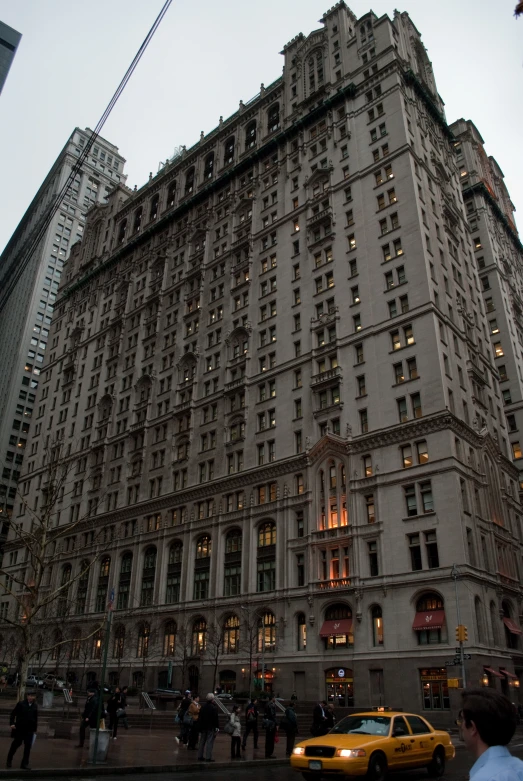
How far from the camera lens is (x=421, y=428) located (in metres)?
49.3

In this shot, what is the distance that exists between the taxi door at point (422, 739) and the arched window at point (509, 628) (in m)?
32.7

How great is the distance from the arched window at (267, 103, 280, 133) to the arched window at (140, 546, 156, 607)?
188ft

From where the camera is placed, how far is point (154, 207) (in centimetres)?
10275

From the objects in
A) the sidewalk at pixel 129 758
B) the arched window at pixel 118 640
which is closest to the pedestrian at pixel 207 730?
the sidewalk at pixel 129 758

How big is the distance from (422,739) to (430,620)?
2718cm

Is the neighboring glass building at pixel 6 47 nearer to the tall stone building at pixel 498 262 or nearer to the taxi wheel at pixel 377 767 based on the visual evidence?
the taxi wheel at pixel 377 767

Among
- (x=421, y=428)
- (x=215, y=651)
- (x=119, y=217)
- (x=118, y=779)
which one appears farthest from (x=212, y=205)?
(x=118, y=779)

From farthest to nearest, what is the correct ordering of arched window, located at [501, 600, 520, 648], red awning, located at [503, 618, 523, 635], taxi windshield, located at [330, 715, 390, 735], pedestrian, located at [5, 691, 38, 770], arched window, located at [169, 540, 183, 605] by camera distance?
arched window, located at [169, 540, 183, 605] → arched window, located at [501, 600, 520, 648] → red awning, located at [503, 618, 523, 635] → taxi windshield, located at [330, 715, 390, 735] → pedestrian, located at [5, 691, 38, 770]

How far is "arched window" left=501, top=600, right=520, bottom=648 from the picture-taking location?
4734 cm

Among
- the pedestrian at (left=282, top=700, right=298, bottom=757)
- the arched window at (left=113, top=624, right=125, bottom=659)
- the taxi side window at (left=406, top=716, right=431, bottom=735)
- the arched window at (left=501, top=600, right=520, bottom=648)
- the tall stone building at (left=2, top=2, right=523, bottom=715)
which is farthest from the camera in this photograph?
the arched window at (left=113, top=624, right=125, bottom=659)

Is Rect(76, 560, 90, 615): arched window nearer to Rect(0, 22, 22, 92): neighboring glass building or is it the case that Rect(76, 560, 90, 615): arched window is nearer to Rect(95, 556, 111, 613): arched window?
Rect(95, 556, 111, 613): arched window

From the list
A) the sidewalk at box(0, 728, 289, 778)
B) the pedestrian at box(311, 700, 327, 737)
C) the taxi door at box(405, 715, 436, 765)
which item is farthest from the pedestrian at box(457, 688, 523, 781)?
the pedestrian at box(311, 700, 327, 737)

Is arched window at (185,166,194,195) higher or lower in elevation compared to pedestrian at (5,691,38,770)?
higher

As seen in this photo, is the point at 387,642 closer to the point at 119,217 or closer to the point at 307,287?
the point at 307,287
